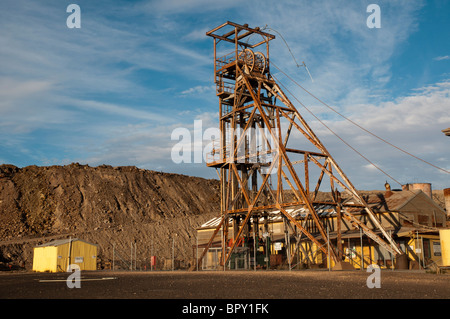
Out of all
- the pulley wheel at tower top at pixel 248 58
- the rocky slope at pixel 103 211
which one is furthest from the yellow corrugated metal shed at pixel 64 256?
the pulley wheel at tower top at pixel 248 58

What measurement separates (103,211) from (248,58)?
4031 centimetres

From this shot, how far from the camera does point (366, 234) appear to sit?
31.6 meters

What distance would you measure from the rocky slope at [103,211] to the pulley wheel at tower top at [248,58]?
22.7 m

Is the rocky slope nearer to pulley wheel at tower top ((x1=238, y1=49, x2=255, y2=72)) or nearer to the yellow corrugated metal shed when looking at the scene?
the yellow corrugated metal shed

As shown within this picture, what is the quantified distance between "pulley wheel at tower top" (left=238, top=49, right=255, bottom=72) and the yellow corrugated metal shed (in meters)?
22.7

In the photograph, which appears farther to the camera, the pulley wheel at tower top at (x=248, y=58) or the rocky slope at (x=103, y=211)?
the rocky slope at (x=103, y=211)

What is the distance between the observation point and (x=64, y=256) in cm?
4216

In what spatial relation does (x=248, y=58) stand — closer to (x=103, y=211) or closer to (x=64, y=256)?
(x=64, y=256)

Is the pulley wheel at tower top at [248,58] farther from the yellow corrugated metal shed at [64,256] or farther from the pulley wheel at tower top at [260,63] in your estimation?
the yellow corrugated metal shed at [64,256]

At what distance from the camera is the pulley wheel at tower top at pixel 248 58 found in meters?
38.4

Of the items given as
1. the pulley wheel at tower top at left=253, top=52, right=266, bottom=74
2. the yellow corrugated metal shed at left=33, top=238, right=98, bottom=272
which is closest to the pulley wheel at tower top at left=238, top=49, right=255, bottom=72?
the pulley wheel at tower top at left=253, top=52, right=266, bottom=74

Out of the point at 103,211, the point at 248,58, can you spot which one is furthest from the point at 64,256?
the point at 103,211


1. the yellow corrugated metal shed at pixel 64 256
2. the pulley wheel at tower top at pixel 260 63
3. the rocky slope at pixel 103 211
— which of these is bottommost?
the yellow corrugated metal shed at pixel 64 256
